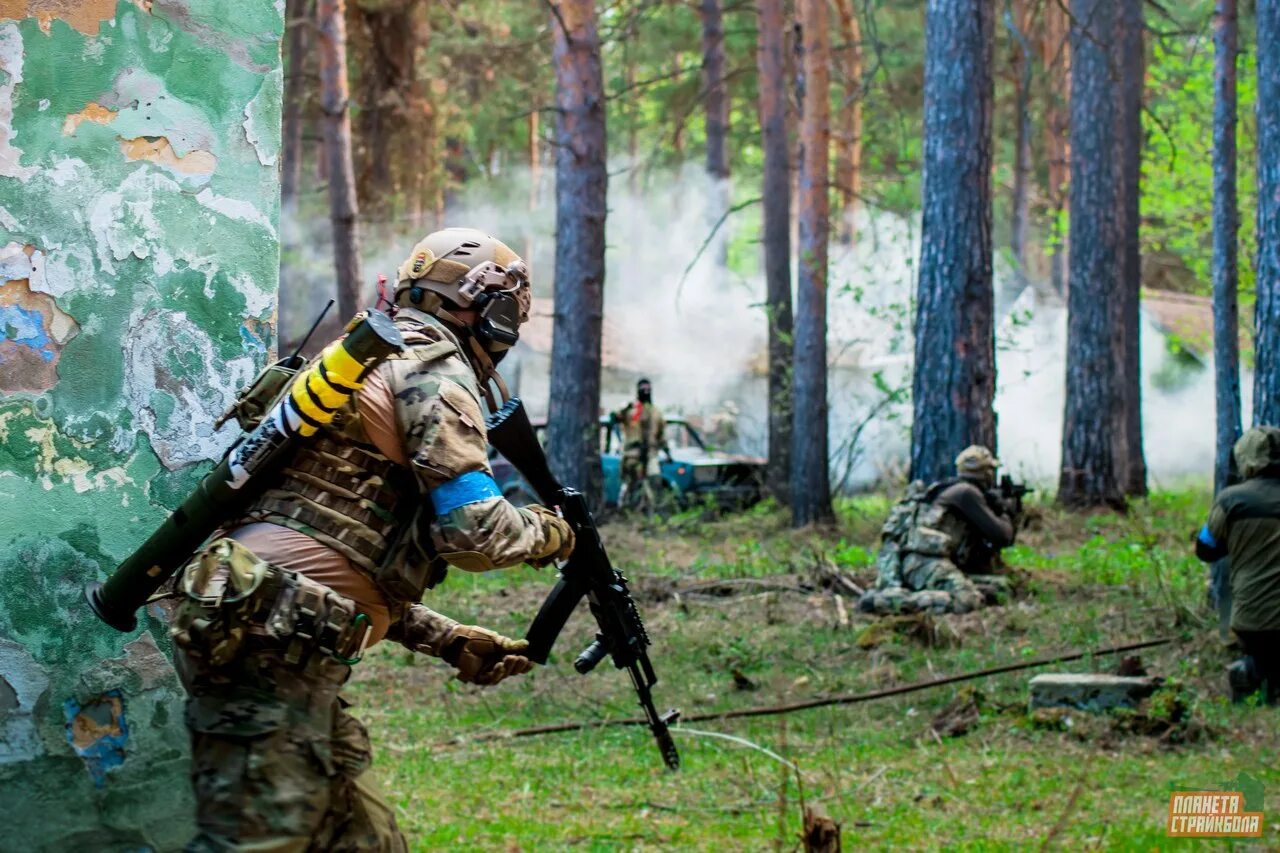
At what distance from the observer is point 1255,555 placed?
709cm

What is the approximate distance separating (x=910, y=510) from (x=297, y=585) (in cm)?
696

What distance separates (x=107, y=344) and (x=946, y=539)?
6.58m

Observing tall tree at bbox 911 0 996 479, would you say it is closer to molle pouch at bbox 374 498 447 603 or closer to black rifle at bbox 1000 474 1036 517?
black rifle at bbox 1000 474 1036 517

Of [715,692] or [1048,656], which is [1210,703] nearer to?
[1048,656]

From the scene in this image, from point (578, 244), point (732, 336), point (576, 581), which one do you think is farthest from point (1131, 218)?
point (576, 581)

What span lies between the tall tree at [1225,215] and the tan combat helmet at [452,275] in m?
8.02

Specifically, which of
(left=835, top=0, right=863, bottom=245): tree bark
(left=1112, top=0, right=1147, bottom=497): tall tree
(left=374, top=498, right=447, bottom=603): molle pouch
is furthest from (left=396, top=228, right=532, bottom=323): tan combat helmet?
(left=835, top=0, right=863, bottom=245): tree bark

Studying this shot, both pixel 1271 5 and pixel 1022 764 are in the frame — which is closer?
pixel 1022 764

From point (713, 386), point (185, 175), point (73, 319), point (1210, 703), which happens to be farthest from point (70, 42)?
point (713, 386)

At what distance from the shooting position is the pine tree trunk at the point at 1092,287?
1509 cm

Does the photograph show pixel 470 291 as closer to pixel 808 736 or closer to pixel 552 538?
pixel 552 538

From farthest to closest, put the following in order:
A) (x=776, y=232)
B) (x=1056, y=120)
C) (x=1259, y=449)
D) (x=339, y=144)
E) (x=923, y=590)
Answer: (x=1056, y=120) < (x=776, y=232) < (x=339, y=144) < (x=923, y=590) < (x=1259, y=449)

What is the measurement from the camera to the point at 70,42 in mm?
4117

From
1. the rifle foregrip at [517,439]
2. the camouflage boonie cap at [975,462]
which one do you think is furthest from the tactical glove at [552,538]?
the camouflage boonie cap at [975,462]
